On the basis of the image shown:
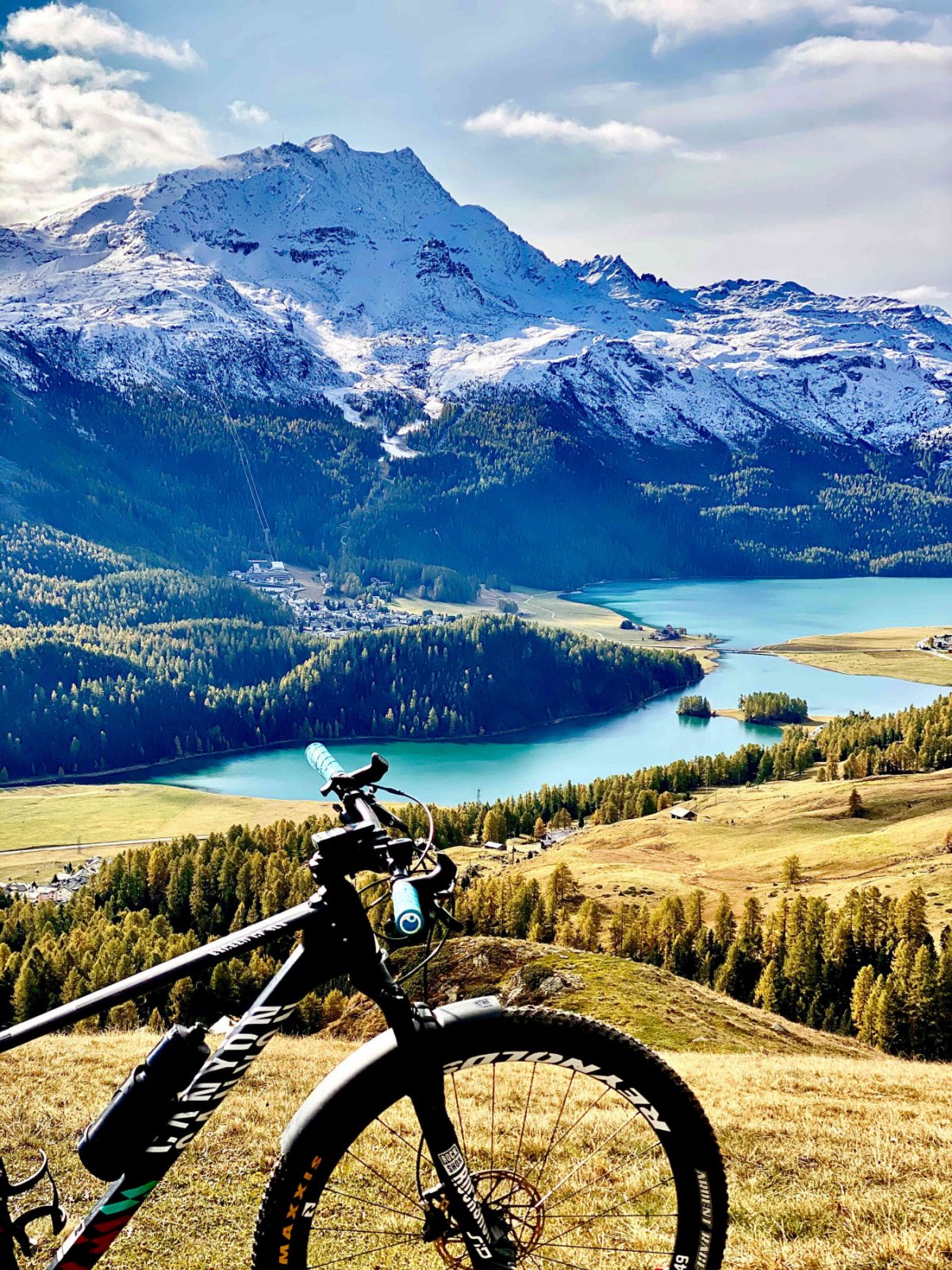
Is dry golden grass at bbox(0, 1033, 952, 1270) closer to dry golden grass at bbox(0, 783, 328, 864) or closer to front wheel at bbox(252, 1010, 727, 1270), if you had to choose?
front wheel at bbox(252, 1010, 727, 1270)

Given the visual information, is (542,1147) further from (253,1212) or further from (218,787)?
(218,787)

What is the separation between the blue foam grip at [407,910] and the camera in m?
4.36

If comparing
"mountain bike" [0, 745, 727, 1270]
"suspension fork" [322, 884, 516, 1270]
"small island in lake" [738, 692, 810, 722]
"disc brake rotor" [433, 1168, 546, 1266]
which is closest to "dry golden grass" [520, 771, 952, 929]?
"disc brake rotor" [433, 1168, 546, 1266]

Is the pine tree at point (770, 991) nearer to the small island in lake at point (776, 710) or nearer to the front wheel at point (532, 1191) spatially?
the front wheel at point (532, 1191)

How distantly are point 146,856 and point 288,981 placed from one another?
86.9 metres

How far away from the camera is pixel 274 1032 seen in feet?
16.8

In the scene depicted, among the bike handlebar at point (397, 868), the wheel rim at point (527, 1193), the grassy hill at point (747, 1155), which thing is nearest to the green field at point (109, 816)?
the grassy hill at point (747, 1155)

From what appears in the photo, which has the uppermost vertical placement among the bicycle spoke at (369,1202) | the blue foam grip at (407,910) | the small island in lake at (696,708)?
the blue foam grip at (407,910)

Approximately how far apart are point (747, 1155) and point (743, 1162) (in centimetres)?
23

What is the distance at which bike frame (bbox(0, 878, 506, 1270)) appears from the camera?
16.2 ft

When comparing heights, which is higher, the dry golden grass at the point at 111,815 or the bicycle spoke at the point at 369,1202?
the bicycle spoke at the point at 369,1202

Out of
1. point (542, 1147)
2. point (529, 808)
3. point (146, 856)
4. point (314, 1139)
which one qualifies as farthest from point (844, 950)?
point (529, 808)

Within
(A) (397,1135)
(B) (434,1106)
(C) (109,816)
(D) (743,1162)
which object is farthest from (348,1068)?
(C) (109,816)

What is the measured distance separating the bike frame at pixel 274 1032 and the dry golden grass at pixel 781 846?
61.1 m
